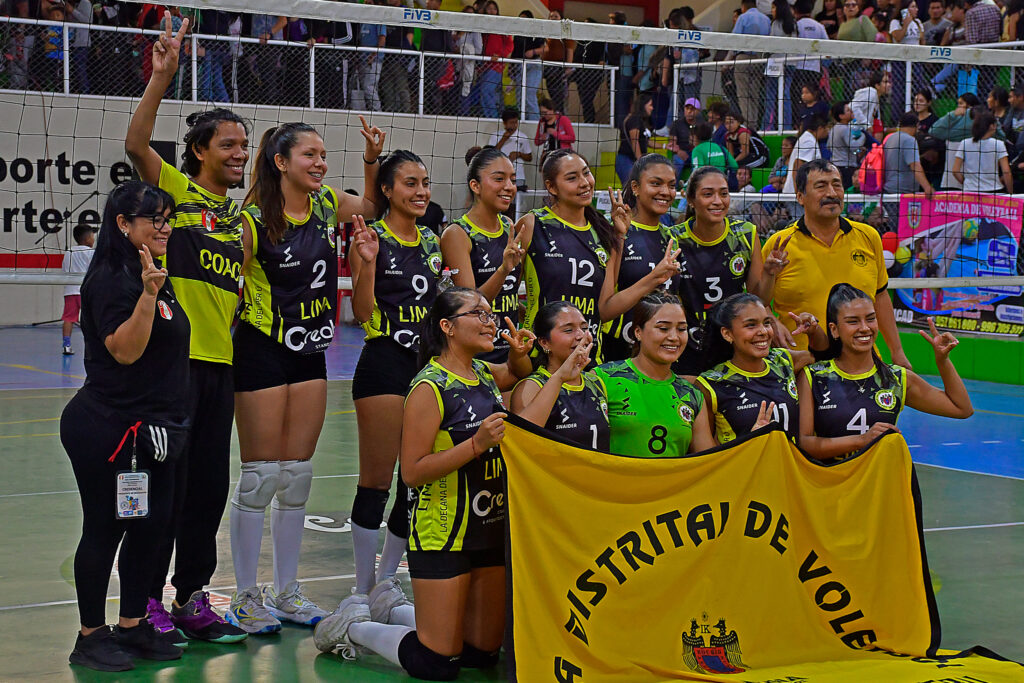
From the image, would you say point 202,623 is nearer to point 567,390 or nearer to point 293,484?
point 293,484

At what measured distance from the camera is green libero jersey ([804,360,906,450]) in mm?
5543

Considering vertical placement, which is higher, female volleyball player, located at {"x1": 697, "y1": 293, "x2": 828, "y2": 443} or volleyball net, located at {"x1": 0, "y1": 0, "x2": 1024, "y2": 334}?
volleyball net, located at {"x1": 0, "y1": 0, "x2": 1024, "y2": 334}

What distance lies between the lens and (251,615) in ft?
17.6

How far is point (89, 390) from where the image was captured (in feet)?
15.6

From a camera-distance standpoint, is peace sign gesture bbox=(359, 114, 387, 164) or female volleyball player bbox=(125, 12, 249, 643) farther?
peace sign gesture bbox=(359, 114, 387, 164)

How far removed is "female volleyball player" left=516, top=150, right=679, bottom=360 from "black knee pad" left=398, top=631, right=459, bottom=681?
5.38 feet

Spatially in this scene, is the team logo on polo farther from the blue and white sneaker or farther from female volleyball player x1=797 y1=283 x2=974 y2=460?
the blue and white sneaker

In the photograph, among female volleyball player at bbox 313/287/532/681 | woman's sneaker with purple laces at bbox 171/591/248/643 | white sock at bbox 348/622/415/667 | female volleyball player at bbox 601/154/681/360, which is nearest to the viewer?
female volleyball player at bbox 313/287/532/681

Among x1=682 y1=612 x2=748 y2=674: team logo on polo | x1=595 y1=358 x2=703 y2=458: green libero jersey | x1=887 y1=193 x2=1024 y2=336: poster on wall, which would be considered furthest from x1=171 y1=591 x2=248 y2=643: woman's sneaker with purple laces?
x1=887 y1=193 x2=1024 y2=336: poster on wall

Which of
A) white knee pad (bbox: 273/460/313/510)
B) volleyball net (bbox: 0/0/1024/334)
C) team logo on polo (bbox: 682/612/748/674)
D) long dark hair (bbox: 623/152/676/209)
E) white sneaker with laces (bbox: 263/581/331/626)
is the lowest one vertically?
white sneaker with laces (bbox: 263/581/331/626)

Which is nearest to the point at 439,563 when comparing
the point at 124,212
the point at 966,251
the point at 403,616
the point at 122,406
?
the point at 403,616

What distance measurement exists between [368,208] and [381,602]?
1.75 meters

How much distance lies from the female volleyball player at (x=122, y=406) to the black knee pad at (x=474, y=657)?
1268 millimetres

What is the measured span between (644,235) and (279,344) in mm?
1794
